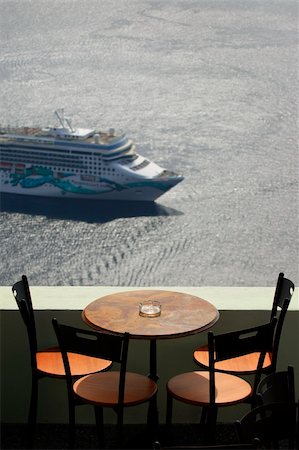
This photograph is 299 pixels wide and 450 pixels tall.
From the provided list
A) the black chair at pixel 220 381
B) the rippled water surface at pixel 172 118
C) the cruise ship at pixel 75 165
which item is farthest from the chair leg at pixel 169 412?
the cruise ship at pixel 75 165

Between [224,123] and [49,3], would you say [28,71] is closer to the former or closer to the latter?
[49,3]

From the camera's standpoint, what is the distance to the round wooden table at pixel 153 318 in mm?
2223

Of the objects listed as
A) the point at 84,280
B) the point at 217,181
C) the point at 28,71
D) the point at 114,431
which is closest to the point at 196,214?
the point at 217,181

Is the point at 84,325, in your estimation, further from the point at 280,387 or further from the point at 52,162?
the point at 52,162

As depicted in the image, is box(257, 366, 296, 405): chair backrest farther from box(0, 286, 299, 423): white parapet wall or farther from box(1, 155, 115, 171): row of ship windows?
box(1, 155, 115, 171): row of ship windows

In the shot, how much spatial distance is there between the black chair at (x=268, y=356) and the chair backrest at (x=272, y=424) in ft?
2.07

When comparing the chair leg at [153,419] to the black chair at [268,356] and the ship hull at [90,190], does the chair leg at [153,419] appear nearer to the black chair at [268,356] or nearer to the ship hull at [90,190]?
the black chair at [268,356]

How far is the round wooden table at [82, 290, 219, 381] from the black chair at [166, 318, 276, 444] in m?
0.11

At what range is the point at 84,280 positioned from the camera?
2906 centimetres

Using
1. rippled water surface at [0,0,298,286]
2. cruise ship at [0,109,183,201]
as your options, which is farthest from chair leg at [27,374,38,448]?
cruise ship at [0,109,183,201]

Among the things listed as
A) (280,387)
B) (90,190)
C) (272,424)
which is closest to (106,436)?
(280,387)

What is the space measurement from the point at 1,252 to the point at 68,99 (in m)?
6.59

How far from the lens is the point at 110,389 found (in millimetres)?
2256

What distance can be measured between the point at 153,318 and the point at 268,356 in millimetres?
364
